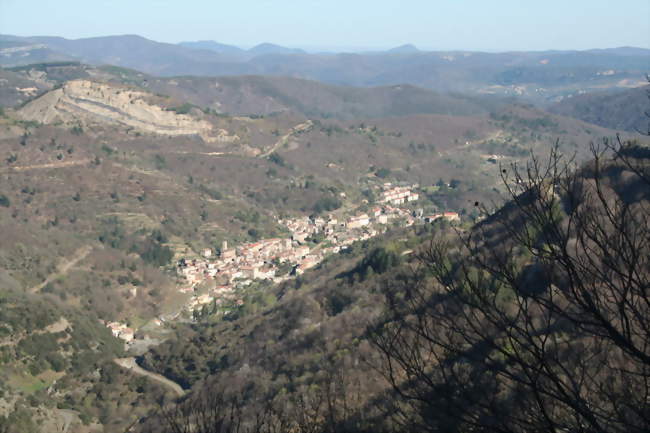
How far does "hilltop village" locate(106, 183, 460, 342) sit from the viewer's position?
3972 centimetres

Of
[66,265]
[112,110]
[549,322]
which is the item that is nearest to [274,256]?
[66,265]

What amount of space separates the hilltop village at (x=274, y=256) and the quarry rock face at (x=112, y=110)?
2655cm

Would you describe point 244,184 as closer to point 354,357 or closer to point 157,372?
point 157,372

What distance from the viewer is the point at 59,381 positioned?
25344 millimetres

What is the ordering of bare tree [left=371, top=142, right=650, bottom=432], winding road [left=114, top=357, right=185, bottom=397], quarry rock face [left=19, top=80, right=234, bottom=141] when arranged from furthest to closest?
quarry rock face [left=19, top=80, right=234, bottom=141] → winding road [left=114, top=357, right=185, bottom=397] → bare tree [left=371, top=142, right=650, bottom=432]

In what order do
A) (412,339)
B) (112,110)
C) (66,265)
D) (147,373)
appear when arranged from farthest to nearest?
(112,110) → (66,265) → (147,373) → (412,339)

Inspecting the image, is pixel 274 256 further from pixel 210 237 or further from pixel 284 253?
pixel 210 237

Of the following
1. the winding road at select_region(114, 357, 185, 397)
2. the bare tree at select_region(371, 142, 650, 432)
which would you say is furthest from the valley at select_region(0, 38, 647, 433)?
the bare tree at select_region(371, 142, 650, 432)

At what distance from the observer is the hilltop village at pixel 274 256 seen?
39719 millimetres

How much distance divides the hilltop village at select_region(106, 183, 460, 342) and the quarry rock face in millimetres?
26552

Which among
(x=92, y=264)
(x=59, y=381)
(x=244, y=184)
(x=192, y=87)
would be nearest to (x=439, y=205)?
(x=244, y=184)

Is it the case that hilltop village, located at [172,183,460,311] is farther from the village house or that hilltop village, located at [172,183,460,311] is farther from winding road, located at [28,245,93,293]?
winding road, located at [28,245,93,293]

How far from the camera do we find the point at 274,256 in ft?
156

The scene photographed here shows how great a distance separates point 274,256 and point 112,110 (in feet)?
130
